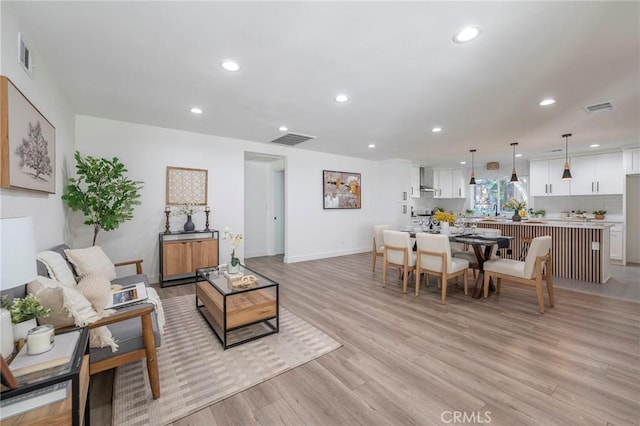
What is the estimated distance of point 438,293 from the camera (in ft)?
12.6

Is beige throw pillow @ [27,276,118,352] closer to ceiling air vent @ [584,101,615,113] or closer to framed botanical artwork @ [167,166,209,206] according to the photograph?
framed botanical artwork @ [167,166,209,206]

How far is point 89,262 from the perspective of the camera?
2619 mm

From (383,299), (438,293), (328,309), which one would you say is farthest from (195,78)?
(438,293)

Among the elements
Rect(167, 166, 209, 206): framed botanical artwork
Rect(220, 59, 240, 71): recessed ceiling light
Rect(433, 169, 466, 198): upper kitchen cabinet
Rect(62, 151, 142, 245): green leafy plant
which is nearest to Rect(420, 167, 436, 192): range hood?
Rect(433, 169, 466, 198): upper kitchen cabinet

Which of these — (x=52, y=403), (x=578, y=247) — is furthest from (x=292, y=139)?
(x=578, y=247)

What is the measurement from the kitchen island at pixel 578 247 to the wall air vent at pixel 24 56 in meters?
6.06

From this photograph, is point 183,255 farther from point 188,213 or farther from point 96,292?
point 96,292

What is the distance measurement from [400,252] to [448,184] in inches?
226

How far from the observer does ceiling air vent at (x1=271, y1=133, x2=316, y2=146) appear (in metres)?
4.88

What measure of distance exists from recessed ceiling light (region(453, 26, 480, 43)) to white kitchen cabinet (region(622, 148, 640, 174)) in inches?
249

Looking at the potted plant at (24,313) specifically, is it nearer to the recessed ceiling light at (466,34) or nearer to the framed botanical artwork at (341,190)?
the recessed ceiling light at (466,34)

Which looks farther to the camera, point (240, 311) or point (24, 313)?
point (240, 311)

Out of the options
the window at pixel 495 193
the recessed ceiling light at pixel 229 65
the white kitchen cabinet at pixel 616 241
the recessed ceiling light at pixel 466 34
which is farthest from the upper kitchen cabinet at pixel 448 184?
the recessed ceiling light at pixel 229 65

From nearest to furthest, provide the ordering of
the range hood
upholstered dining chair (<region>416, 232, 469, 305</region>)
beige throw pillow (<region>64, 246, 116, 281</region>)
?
beige throw pillow (<region>64, 246, 116, 281</region>) < upholstered dining chair (<region>416, 232, 469, 305</region>) < the range hood
